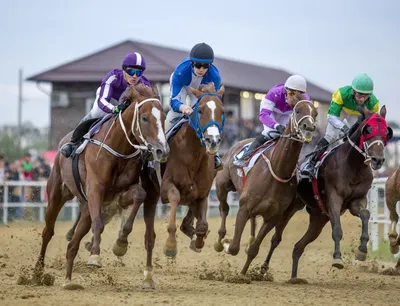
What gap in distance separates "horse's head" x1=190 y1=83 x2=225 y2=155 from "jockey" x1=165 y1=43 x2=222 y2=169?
0.37m

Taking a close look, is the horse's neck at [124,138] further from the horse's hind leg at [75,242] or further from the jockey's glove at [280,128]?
the jockey's glove at [280,128]

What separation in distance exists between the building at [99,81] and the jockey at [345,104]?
2184 centimetres

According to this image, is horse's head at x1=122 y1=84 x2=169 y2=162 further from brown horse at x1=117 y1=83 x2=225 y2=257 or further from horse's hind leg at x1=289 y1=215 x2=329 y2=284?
horse's hind leg at x1=289 y1=215 x2=329 y2=284

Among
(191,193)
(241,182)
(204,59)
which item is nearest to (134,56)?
(204,59)

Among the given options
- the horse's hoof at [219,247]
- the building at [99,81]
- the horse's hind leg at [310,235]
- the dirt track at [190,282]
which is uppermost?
the building at [99,81]

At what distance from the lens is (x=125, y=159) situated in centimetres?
881

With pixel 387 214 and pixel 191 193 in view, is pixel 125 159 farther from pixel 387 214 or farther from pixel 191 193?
pixel 387 214

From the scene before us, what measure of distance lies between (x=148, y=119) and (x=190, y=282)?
2566mm

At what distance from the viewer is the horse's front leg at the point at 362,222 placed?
9.15 meters

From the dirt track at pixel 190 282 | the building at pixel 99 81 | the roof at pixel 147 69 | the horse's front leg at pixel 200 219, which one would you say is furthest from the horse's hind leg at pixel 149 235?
the roof at pixel 147 69

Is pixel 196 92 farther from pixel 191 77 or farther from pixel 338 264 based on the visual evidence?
pixel 338 264

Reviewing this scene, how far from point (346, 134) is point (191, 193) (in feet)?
7.40

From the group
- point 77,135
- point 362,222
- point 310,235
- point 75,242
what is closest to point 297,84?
point 362,222

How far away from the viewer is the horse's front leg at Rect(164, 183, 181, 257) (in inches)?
325
